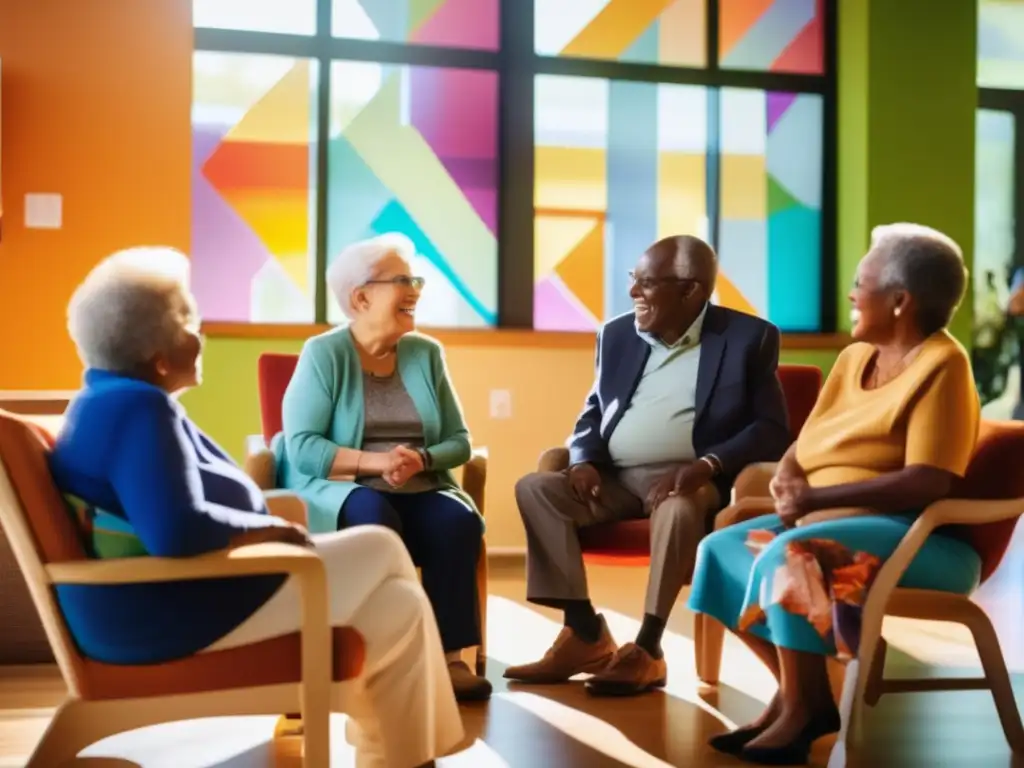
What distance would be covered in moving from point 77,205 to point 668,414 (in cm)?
260

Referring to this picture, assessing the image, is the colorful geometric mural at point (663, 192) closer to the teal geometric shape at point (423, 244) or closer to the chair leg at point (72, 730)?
the teal geometric shape at point (423, 244)

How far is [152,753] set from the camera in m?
2.54

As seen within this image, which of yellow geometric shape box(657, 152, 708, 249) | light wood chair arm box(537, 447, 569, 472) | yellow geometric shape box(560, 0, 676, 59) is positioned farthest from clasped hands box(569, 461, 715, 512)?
yellow geometric shape box(560, 0, 676, 59)

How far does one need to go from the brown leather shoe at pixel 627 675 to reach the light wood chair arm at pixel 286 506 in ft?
2.84

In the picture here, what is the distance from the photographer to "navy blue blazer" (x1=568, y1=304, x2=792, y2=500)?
128 inches

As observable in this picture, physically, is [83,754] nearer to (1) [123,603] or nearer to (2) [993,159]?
(1) [123,603]

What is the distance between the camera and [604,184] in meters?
5.41

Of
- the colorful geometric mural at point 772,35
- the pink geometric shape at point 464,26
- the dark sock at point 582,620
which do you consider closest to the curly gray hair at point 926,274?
the dark sock at point 582,620

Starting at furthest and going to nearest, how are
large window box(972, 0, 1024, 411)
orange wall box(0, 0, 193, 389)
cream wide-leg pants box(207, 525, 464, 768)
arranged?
1. large window box(972, 0, 1024, 411)
2. orange wall box(0, 0, 193, 389)
3. cream wide-leg pants box(207, 525, 464, 768)

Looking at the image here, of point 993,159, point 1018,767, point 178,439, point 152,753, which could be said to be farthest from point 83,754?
point 993,159

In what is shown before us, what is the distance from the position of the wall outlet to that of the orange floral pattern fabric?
9.38 feet

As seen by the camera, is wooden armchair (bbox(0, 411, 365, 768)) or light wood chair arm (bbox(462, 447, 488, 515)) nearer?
wooden armchair (bbox(0, 411, 365, 768))

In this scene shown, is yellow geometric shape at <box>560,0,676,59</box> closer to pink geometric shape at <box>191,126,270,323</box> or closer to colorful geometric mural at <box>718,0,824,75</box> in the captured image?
colorful geometric mural at <box>718,0,824,75</box>

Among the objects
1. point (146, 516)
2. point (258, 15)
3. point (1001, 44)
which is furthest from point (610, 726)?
point (1001, 44)
